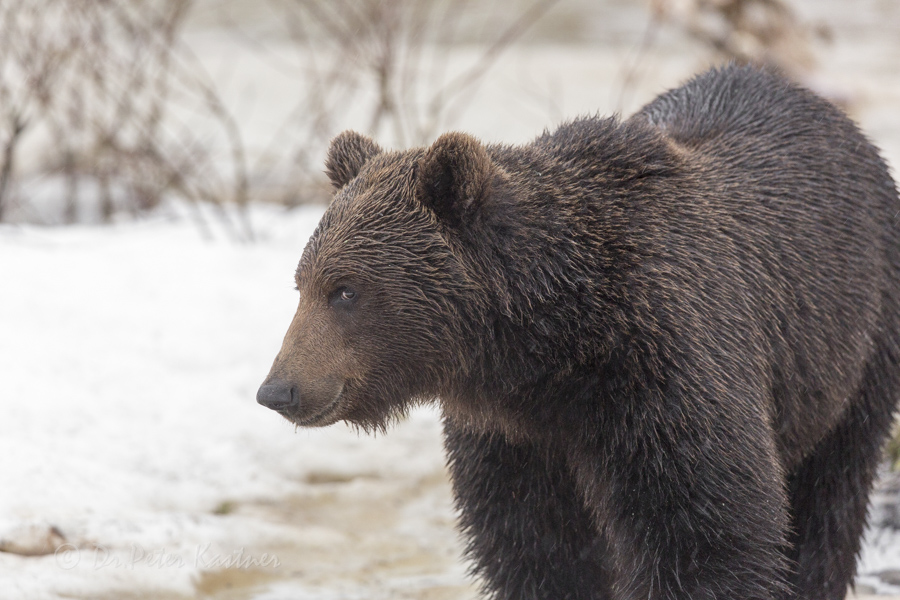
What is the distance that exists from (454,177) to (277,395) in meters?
0.87

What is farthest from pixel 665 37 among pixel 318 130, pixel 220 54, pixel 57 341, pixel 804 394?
pixel 804 394

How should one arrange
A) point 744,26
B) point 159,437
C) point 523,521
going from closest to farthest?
point 523,521
point 159,437
point 744,26

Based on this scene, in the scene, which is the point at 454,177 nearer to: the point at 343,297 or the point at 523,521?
the point at 343,297

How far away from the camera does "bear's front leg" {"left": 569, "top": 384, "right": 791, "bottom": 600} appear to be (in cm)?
333

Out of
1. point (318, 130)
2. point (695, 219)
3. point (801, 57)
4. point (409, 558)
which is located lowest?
point (409, 558)

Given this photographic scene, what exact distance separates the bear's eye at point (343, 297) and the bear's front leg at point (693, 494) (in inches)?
35.3

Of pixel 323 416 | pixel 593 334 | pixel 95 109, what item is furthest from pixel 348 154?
pixel 95 109

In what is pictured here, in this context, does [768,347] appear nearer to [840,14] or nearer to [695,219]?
[695,219]

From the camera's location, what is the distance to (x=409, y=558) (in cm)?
517

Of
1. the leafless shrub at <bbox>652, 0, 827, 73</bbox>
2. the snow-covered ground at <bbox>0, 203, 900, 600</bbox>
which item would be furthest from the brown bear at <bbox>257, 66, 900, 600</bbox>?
the leafless shrub at <bbox>652, 0, 827, 73</bbox>

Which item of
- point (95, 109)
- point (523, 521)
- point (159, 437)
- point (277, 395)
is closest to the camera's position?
point (277, 395)

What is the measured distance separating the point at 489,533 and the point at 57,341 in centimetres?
343

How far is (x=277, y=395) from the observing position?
316cm

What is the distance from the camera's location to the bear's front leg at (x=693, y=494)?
3.33 metres
